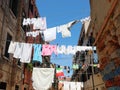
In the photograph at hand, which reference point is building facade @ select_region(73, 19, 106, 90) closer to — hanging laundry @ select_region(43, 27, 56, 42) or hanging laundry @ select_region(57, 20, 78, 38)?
hanging laundry @ select_region(57, 20, 78, 38)

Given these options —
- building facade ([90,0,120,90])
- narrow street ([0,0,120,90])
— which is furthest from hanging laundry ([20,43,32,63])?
building facade ([90,0,120,90])

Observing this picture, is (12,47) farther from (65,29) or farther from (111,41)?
(111,41)

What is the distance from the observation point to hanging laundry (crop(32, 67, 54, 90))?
15648 mm

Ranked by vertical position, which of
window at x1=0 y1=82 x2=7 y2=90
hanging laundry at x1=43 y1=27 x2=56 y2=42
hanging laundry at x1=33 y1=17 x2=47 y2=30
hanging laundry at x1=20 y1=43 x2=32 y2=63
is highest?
hanging laundry at x1=33 y1=17 x2=47 y2=30

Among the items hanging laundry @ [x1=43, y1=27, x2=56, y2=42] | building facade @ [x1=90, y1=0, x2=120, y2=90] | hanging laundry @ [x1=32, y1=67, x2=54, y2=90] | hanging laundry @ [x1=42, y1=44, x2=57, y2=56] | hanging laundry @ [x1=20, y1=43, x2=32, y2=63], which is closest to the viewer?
building facade @ [x1=90, y1=0, x2=120, y2=90]

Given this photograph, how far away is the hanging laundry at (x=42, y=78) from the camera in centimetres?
1565

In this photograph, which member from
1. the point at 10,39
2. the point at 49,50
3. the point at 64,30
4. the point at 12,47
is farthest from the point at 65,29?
the point at 10,39

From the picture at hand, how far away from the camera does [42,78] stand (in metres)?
15.9

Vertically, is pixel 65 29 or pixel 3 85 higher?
pixel 65 29

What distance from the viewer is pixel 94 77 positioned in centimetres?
2073

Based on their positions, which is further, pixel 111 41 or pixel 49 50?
pixel 49 50

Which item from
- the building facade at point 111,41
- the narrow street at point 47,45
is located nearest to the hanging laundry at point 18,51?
the narrow street at point 47,45

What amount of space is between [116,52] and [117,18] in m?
0.77

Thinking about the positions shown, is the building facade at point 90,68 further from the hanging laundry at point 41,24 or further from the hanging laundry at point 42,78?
the hanging laundry at point 42,78
